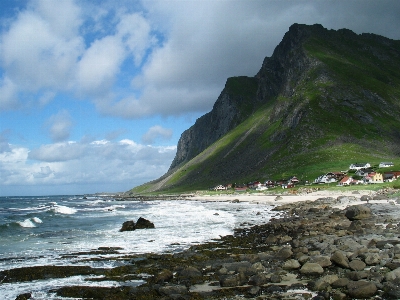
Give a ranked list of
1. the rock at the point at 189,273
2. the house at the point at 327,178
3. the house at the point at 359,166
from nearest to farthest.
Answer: the rock at the point at 189,273 < the house at the point at 327,178 < the house at the point at 359,166

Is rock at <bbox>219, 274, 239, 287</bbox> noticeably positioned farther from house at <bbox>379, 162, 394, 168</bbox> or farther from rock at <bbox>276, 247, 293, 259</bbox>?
house at <bbox>379, 162, 394, 168</bbox>

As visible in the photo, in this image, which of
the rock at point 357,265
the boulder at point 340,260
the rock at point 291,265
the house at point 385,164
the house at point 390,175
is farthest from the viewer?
the house at point 385,164

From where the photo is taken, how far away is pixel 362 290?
582 inches

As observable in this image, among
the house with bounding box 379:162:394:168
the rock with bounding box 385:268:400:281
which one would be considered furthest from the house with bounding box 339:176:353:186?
the rock with bounding box 385:268:400:281

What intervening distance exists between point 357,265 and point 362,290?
3967mm

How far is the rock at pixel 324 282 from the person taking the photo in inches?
630

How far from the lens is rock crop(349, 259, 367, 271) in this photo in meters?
18.4

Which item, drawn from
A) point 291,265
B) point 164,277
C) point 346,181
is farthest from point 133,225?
point 346,181

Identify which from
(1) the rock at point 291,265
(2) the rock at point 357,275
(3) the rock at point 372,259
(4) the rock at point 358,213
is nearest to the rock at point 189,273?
(1) the rock at point 291,265

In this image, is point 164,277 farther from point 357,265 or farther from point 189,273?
point 357,265

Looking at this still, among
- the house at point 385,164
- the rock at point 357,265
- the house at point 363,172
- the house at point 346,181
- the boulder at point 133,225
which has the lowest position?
the boulder at point 133,225

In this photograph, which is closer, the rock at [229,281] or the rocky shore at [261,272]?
the rocky shore at [261,272]

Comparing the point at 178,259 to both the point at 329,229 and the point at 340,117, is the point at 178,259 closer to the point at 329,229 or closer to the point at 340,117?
the point at 329,229

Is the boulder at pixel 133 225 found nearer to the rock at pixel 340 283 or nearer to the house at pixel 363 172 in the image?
the rock at pixel 340 283
